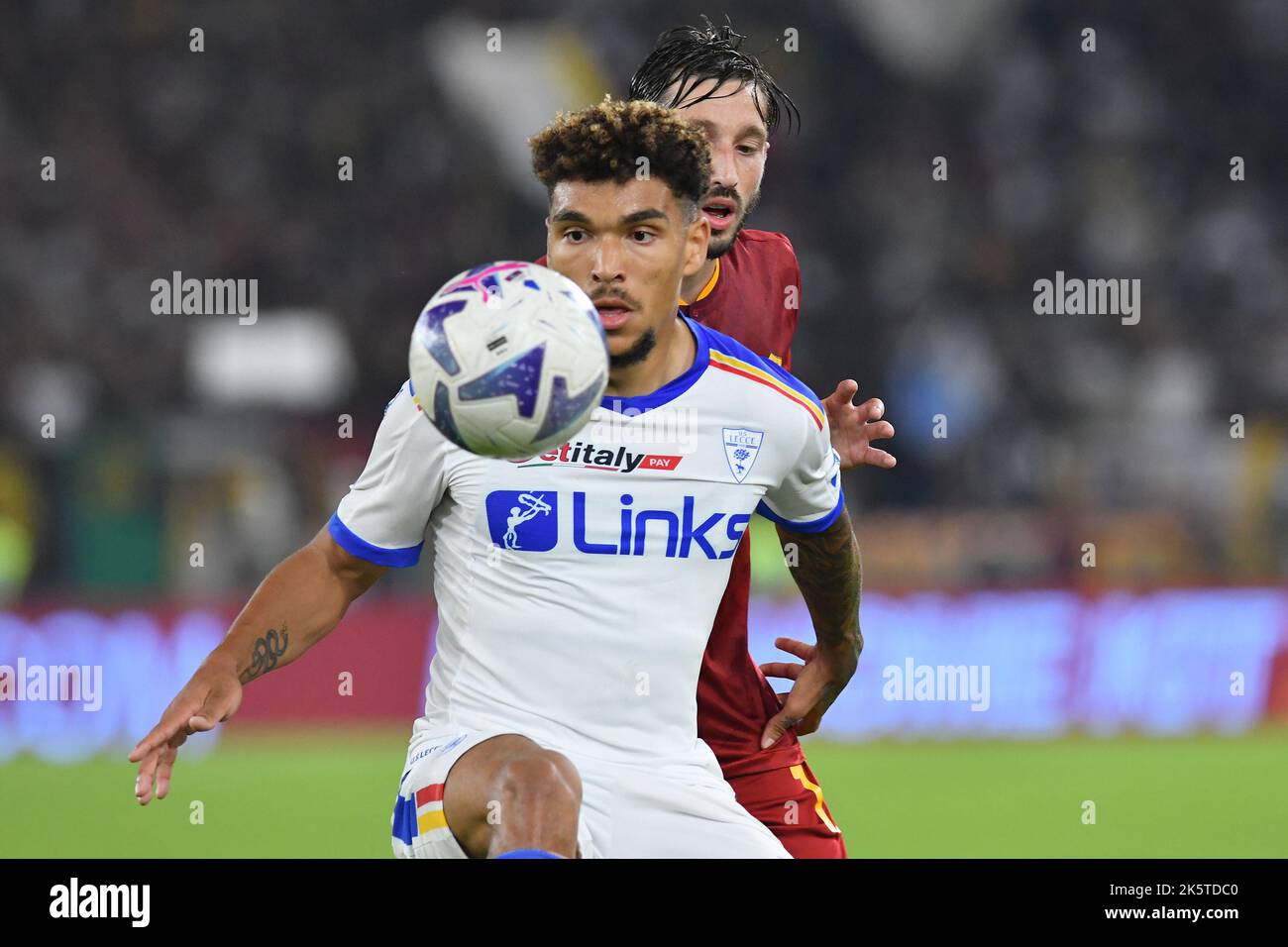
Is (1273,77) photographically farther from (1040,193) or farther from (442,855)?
(442,855)

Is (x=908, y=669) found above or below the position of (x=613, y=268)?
below

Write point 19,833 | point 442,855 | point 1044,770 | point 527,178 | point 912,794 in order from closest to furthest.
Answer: point 442,855
point 19,833
point 912,794
point 1044,770
point 527,178

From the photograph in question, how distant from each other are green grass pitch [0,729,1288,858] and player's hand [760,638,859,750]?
3.47 meters

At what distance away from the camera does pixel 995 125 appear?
725 inches

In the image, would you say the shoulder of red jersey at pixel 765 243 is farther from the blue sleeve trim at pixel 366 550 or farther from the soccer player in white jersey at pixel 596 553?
the blue sleeve trim at pixel 366 550

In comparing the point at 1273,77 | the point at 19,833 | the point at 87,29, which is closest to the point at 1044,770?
the point at 19,833

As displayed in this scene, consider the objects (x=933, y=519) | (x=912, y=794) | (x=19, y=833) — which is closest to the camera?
(x=19, y=833)

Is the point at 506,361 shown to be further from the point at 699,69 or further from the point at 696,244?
the point at 699,69

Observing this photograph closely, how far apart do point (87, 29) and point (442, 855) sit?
15.6 m

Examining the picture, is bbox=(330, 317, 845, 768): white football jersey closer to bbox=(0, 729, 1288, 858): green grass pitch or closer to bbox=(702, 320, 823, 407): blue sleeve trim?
bbox=(702, 320, 823, 407): blue sleeve trim

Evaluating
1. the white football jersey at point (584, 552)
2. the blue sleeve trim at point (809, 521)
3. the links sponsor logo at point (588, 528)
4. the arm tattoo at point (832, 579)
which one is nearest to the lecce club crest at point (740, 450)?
the white football jersey at point (584, 552)

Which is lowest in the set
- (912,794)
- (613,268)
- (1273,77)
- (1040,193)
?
(912,794)

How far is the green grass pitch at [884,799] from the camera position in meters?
8.41

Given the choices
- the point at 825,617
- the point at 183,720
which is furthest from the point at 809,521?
the point at 183,720
